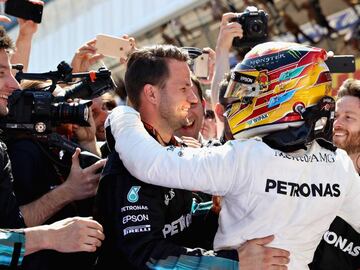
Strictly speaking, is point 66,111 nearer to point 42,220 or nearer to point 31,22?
point 42,220

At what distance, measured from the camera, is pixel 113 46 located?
440cm

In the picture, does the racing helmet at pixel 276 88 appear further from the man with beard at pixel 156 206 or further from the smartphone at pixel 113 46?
the smartphone at pixel 113 46

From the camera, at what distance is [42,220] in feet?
11.2

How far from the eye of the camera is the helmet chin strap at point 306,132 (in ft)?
10.0

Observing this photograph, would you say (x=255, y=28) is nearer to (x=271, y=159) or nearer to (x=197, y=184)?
(x=271, y=159)

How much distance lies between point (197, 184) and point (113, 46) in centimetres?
167

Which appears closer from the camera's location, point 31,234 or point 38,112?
point 31,234

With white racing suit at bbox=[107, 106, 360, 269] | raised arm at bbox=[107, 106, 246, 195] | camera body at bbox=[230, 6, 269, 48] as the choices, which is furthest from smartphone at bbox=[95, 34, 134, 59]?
raised arm at bbox=[107, 106, 246, 195]

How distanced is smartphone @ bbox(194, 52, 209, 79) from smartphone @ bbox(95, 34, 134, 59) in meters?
0.60

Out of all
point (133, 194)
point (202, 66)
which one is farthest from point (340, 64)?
point (133, 194)

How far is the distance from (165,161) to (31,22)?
2312 mm

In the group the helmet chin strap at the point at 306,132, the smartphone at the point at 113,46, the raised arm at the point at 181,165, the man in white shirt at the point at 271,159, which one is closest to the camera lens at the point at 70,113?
the man in white shirt at the point at 271,159

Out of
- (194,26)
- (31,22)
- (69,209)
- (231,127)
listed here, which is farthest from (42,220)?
(194,26)

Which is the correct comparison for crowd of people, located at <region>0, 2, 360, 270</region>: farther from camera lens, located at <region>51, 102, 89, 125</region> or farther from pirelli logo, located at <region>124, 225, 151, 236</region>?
camera lens, located at <region>51, 102, 89, 125</region>
